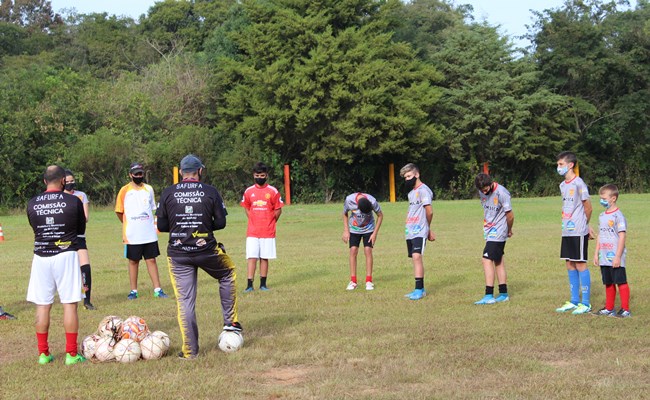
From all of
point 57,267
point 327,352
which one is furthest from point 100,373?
point 327,352

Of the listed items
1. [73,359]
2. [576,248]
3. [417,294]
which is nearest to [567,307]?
[576,248]

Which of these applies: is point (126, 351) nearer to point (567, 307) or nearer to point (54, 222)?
point (54, 222)

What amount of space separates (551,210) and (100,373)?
26.8 metres

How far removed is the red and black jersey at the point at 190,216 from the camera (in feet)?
27.1

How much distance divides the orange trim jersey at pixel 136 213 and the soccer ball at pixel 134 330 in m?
4.27

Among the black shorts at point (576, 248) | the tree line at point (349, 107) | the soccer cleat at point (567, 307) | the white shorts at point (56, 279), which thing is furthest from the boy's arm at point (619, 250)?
the tree line at point (349, 107)

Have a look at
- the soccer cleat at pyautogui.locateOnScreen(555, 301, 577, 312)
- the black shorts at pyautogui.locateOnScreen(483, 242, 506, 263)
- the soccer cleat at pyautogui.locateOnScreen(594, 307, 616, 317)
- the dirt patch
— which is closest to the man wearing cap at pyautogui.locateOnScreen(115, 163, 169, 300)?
the black shorts at pyautogui.locateOnScreen(483, 242, 506, 263)

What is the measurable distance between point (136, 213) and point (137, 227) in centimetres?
22

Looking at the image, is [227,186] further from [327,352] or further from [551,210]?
[327,352]

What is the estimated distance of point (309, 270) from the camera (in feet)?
51.8

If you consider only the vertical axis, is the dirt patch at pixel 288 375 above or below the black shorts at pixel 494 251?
below

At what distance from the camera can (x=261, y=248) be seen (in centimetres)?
1332

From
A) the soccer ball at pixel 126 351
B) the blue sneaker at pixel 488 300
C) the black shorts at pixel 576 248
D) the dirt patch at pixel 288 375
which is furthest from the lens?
the blue sneaker at pixel 488 300

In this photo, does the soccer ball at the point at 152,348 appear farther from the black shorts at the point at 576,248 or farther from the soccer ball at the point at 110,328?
the black shorts at the point at 576,248
